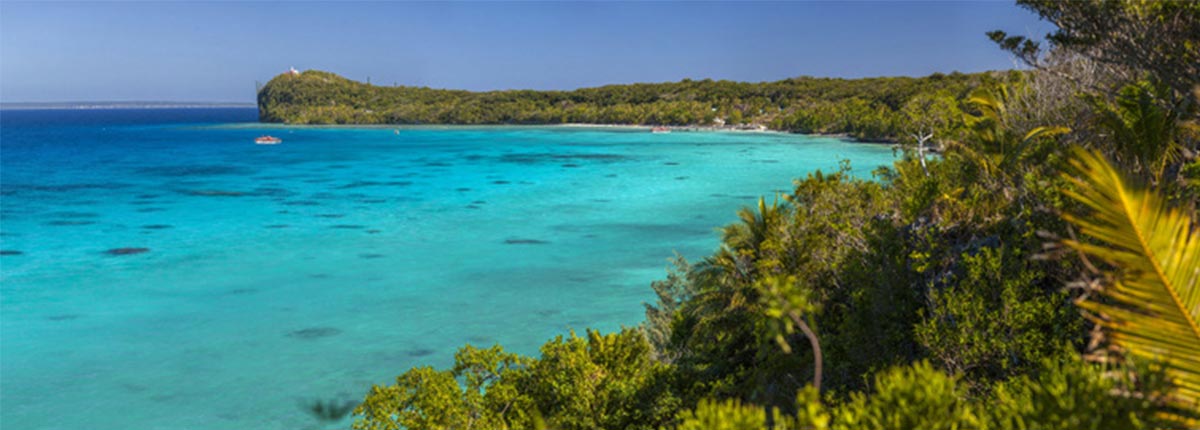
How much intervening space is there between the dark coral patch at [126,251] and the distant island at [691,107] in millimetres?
68516

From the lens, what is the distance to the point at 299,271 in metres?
31.9

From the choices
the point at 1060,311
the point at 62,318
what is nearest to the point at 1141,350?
the point at 1060,311

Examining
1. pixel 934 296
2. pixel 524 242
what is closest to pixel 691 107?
pixel 524 242

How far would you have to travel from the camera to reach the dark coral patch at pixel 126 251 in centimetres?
3497

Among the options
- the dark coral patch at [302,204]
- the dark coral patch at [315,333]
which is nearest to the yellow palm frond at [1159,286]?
the dark coral patch at [315,333]

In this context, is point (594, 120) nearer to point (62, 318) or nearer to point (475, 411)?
point (62, 318)

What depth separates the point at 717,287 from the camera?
17.2 m

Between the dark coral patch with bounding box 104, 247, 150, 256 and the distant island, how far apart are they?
68.5m

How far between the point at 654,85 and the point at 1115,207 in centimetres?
16859

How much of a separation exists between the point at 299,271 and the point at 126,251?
31.9 feet

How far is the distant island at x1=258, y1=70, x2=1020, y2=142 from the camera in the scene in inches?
3930

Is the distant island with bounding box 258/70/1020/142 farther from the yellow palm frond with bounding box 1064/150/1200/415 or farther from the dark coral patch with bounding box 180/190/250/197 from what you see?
the yellow palm frond with bounding box 1064/150/1200/415

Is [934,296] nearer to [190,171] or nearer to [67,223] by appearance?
[67,223]

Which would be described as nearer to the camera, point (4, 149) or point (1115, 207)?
point (1115, 207)
